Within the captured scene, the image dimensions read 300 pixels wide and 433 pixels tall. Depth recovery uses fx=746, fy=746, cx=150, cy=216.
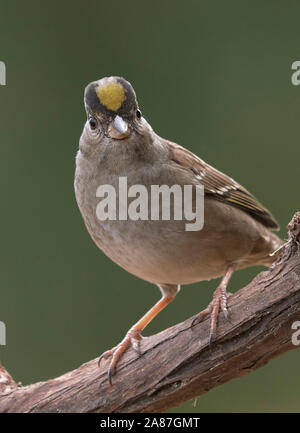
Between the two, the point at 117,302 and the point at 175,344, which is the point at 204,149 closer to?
the point at 117,302

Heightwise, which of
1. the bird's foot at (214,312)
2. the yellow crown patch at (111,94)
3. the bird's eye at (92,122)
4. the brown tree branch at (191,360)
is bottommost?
the brown tree branch at (191,360)

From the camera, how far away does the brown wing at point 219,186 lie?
339 cm

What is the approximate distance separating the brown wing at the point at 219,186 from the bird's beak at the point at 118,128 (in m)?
0.41

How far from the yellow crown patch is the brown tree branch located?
86cm

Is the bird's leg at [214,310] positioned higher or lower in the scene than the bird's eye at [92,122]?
lower

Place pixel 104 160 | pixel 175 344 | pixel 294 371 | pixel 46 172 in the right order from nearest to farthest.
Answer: pixel 175 344 → pixel 104 160 → pixel 294 371 → pixel 46 172

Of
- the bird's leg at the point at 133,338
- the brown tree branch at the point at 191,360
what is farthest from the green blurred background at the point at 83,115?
the brown tree branch at the point at 191,360

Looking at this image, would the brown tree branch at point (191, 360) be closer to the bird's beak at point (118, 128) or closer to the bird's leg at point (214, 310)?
the bird's leg at point (214, 310)

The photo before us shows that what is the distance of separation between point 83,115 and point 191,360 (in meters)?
2.88

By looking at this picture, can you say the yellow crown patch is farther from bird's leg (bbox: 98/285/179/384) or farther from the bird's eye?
bird's leg (bbox: 98/285/179/384)

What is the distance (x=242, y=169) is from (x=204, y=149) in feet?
0.98

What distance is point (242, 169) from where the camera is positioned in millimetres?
5156

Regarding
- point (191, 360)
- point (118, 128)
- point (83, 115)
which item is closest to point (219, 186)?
point (118, 128)

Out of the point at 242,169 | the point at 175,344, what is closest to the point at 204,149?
the point at 242,169
